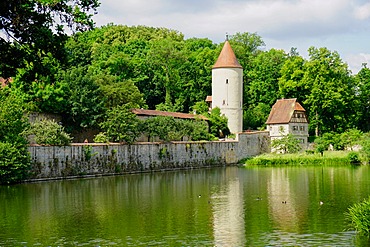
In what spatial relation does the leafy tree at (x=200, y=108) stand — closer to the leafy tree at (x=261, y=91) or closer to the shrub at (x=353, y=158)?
the leafy tree at (x=261, y=91)

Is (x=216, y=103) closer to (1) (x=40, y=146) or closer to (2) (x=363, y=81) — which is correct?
(2) (x=363, y=81)

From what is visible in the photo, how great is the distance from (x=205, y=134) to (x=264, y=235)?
3366cm

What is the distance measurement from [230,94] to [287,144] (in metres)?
7.44

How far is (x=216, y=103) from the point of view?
192 feet

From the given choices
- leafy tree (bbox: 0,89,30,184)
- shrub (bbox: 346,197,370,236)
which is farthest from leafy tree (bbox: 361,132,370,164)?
shrub (bbox: 346,197,370,236)

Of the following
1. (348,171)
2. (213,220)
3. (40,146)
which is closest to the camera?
(213,220)

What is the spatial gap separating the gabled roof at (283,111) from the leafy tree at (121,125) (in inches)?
663

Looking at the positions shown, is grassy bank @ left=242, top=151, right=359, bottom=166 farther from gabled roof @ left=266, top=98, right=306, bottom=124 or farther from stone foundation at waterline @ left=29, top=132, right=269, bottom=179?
gabled roof @ left=266, top=98, right=306, bottom=124

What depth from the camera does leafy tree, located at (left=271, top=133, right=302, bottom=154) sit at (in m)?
54.3

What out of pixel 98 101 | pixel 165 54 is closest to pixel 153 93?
pixel 165 54

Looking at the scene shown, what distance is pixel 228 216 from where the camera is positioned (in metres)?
22.7

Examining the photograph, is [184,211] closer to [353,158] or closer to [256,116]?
[353,158]

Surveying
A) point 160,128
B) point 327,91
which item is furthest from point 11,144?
point 327,91

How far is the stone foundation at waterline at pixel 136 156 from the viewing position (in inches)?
1500
